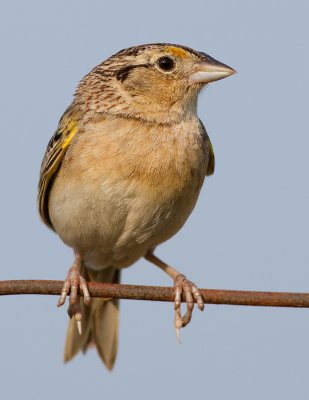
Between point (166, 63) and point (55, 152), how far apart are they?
0.98 m

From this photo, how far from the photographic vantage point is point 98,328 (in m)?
6.67

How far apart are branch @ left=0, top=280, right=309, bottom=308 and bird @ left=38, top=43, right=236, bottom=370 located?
1.53 m

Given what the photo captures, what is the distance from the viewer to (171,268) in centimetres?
621

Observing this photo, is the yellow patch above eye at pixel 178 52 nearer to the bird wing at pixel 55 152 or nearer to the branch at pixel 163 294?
the bird wing at pixel 55 152

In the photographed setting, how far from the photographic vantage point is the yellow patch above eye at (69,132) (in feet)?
18.1

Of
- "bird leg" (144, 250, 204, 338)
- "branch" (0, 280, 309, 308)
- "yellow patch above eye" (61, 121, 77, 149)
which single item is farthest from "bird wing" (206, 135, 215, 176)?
"branch" (0, 280, 309, 308)

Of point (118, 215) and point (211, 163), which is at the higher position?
point (211, 163)

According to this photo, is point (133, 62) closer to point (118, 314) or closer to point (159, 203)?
point (159, 203)

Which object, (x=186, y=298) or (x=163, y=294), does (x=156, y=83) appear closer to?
(x=186, y=298)

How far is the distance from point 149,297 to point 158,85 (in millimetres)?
2351

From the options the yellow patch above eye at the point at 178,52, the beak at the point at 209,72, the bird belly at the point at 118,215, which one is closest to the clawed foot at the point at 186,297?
the bird belly at the point at 118,215

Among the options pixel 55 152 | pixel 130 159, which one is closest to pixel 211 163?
pixel 130 159

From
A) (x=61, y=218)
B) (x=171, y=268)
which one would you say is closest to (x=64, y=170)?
(x=61, y=218)

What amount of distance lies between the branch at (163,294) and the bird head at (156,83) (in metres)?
2.07
